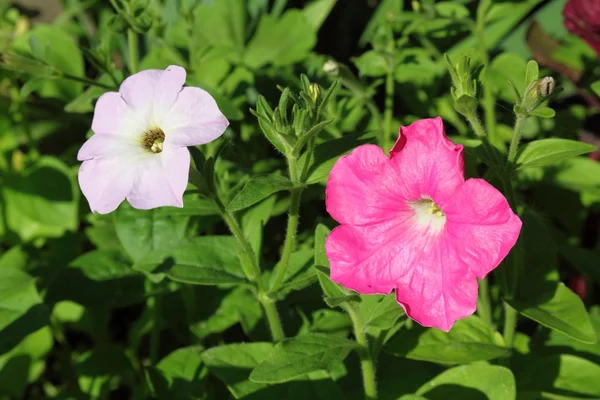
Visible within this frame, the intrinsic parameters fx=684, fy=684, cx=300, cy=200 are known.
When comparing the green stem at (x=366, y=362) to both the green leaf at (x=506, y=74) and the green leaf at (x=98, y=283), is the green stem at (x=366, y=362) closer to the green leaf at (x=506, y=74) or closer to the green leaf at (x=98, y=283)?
the green leaf at (x=98, y=283)

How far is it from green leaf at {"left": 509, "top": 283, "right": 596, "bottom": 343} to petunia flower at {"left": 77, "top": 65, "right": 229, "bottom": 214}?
24.4 inches

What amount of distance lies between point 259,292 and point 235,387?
0.17 m

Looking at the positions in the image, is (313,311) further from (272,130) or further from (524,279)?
(272,130)

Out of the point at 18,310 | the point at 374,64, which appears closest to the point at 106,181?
the point at 18,310

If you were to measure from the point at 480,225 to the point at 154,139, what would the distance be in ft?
1.68

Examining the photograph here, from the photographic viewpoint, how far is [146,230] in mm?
1395

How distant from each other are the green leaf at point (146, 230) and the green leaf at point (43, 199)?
1.41 feet

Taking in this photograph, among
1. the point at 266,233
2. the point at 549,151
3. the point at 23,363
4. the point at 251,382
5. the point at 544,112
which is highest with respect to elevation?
the point at 544,112

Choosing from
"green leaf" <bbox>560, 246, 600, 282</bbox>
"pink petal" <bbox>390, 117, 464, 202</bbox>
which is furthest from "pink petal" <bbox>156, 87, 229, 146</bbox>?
"green leaf" <bbox>560, 246, 600, 282</bbox>

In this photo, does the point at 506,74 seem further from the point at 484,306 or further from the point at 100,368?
the point at 100,368

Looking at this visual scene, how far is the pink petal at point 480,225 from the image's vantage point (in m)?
0.88


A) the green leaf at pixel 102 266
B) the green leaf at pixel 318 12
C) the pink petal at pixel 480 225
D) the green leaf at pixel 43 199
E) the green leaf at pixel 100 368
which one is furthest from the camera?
the green leaf at pixel 318 12

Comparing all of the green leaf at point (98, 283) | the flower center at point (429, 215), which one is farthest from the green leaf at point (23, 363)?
the flower center at point (429, 215)

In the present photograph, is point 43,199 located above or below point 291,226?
below
